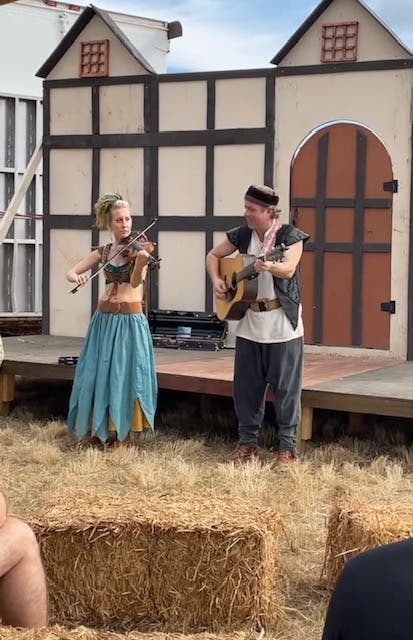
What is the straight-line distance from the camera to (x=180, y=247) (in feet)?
30.3

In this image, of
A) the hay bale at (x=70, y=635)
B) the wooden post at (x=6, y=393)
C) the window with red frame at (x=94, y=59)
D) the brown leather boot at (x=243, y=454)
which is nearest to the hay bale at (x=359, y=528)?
the hay bale at (x=70, y=635)

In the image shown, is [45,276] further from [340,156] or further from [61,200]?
[340,156]

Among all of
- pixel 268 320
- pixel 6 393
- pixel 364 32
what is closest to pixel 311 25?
pixel 364 32

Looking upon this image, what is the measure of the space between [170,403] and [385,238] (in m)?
A: 2.30

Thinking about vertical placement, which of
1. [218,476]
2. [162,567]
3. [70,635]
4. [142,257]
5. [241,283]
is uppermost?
[142,257]

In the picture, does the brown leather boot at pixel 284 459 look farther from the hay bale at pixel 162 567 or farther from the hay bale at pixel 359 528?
the hay bale at pixel 162 567

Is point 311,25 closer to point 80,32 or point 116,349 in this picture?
point 80,32

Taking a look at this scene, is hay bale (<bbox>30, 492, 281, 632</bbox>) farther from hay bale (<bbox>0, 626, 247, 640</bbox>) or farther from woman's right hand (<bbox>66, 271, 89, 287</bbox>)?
woman's right hand (<bbox>66, 271, 89, 287</bbox>)

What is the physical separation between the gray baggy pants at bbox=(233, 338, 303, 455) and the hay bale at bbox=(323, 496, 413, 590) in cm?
199

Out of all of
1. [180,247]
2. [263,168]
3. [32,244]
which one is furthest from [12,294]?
[263,168]

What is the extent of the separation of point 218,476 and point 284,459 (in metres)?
0.44

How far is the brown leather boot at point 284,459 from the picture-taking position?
20.2ft

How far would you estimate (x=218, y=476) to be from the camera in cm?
605

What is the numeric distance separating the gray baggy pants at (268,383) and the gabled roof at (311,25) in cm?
335
